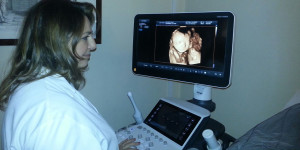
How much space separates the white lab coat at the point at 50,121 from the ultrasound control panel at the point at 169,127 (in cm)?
31

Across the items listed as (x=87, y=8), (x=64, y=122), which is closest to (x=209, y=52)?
(x=87, y=8)

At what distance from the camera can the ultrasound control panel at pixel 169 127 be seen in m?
1.04

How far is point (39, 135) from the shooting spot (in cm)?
70

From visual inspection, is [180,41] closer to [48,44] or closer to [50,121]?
[48,44]

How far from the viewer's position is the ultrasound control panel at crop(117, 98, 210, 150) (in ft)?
3.40

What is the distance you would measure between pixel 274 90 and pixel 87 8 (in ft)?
3.22

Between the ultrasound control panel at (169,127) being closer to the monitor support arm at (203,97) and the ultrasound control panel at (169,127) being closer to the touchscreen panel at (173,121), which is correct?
the touchscreen panel at (173,121)

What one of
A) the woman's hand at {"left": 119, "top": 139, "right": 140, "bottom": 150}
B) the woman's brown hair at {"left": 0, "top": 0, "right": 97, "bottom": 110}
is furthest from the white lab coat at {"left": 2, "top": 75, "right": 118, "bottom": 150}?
the woman's hand at {"left": 119, "top": 139, "right": 140, "bottom": 150}

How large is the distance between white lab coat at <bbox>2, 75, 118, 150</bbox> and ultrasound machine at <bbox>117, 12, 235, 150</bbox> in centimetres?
35

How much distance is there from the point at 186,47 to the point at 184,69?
4.2 inches

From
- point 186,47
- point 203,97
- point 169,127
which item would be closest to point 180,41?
point 186,47

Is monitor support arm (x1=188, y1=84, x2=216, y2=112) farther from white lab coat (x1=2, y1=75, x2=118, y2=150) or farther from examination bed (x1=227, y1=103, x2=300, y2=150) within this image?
white lab coat (x1=2, y1=75, x2=118, y2=150)

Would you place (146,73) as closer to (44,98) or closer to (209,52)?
(209,52)

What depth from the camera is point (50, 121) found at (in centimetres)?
70
